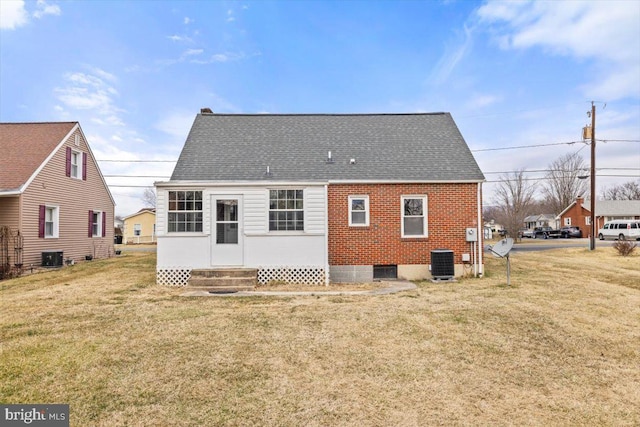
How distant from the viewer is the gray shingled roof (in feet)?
38.2

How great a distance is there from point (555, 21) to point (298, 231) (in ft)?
41.8

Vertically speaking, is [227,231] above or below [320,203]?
below

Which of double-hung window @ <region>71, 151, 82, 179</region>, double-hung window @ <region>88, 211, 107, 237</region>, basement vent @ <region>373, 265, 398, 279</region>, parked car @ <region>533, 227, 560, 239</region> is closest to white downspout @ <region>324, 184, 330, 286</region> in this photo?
basement vent @ <region>373, 265, 398, 279</region>

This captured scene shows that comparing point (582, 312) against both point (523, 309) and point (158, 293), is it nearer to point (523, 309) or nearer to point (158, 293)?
point (523, 309)

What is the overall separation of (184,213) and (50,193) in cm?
915

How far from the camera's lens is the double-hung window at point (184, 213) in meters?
10.4

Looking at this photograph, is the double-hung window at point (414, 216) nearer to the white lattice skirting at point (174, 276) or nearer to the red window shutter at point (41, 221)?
the white lattice skirting at point (174, 276)

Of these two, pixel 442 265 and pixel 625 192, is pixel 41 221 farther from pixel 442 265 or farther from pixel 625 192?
pixel 625 192

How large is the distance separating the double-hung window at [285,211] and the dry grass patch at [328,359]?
289cm

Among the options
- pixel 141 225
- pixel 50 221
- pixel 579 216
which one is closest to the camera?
pixel 50 221

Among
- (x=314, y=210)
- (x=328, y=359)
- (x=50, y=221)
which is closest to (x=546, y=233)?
(x=314, y=210)

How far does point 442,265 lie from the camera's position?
10.8m

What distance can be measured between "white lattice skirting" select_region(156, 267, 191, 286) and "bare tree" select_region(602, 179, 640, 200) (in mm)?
81199

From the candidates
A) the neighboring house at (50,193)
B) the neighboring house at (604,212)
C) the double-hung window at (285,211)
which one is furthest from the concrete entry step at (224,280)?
the neighboring house at (604,212)
